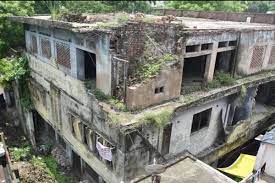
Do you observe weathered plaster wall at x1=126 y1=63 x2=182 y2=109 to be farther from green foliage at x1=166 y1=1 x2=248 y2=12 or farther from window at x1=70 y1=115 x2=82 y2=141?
green foliage at x1=166 y1=1 x2=248 y2=12

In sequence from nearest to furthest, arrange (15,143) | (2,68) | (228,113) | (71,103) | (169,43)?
1. (169,43)
2. (71,103)
3. (228,113)
4. (2,68)
5. (15,143)

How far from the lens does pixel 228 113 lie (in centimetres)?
1566

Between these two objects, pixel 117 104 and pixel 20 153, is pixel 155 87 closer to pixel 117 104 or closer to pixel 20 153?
pixel 117 104

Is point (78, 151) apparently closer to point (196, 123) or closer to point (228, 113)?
point (196, 123)

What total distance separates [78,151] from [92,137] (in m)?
2.64

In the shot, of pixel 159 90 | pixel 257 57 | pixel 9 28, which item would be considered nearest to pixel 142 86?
pixel 159 90

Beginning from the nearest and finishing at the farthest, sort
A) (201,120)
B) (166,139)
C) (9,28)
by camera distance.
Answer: (166,139), (201,120), (9,28)

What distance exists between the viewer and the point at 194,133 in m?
13.9

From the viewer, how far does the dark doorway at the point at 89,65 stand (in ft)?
46.6

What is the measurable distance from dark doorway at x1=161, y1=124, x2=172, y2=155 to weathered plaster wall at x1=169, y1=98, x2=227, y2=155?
315 millimetres

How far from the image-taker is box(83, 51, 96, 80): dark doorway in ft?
46.6

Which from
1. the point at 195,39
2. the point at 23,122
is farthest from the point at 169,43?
the point at 23,122

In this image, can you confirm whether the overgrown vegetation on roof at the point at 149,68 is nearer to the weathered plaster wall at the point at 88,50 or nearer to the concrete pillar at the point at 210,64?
the weathered plaster wall at the point at 88,50

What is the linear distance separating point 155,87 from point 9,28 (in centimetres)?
1438
